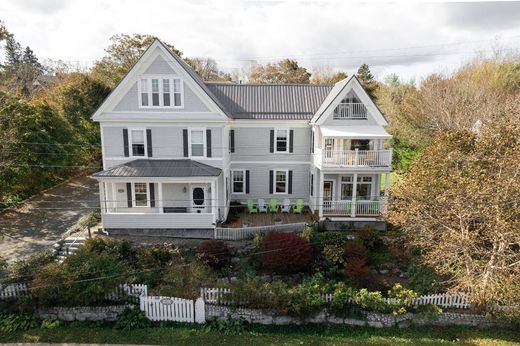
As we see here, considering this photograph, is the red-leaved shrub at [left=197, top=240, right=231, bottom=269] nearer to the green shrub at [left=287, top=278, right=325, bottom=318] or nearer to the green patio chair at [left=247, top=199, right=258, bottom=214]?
the green shrub at [left=287, top=278, right=325, bottom=318]

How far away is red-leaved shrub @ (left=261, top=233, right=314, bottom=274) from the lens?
13.7 meters

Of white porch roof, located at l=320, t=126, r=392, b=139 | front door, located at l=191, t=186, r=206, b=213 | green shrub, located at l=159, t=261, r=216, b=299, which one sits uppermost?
white porch roof, located at l=320, t=126, r=392, b=139

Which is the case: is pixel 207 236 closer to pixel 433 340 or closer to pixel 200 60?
pixel 433 340

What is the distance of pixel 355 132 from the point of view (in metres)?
18.0

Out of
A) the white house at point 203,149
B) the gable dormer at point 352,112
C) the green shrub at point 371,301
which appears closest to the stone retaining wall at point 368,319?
the green shrub at point 371,301

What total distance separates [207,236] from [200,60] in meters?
39.6

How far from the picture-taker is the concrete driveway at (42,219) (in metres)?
16.4

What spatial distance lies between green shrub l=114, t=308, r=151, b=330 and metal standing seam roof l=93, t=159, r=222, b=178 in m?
6.87

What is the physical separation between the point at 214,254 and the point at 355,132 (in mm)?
10557

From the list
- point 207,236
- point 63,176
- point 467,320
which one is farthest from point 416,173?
point 63,176

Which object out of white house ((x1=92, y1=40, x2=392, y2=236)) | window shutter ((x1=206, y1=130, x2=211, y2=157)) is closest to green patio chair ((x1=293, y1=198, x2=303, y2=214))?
white house ((x1=92, y1=40, x2=392, y2=236))

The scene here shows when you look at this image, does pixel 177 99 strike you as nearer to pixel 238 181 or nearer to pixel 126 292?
pixel 238 181

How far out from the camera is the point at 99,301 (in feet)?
40.0

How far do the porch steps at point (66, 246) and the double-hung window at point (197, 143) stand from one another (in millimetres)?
7497
